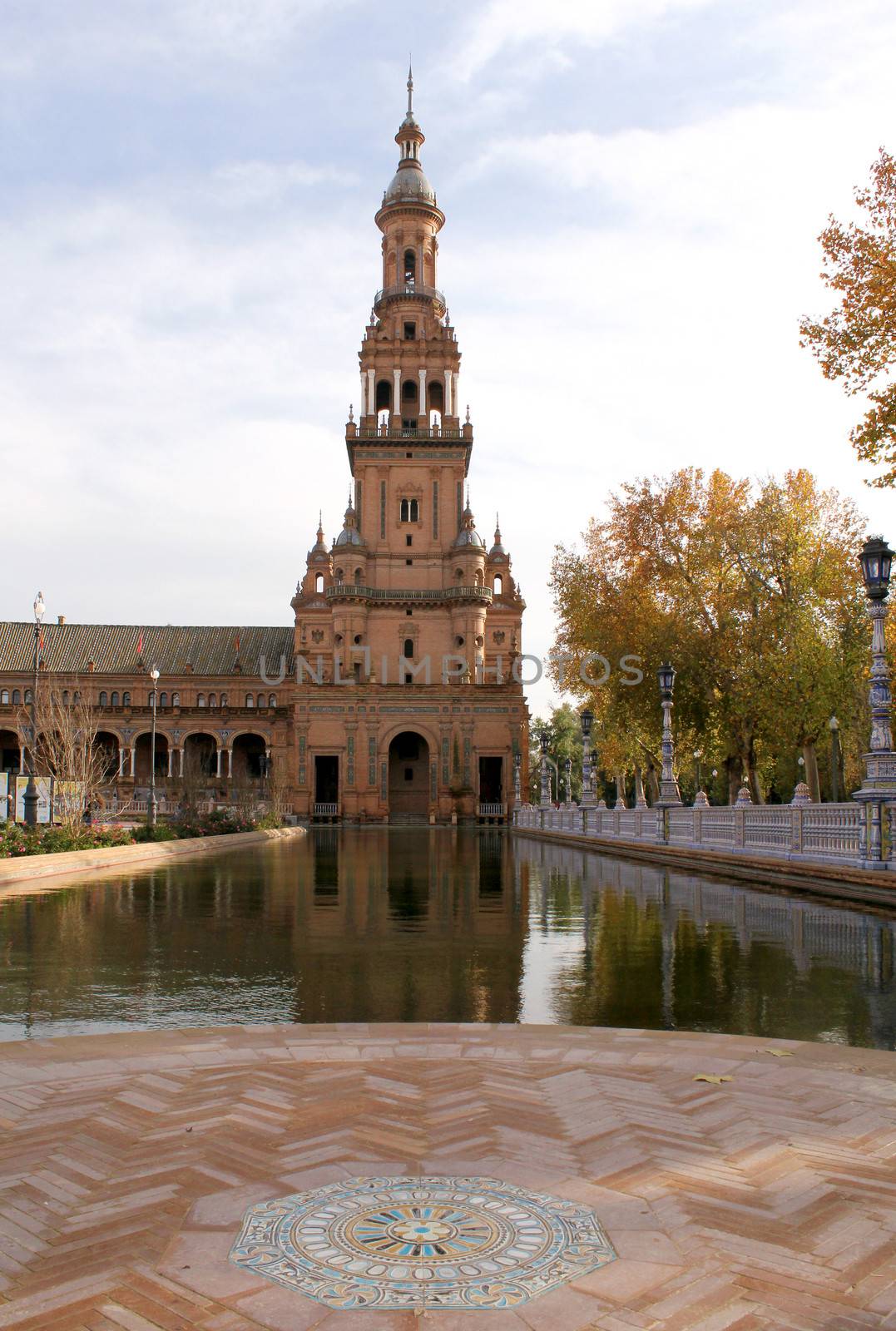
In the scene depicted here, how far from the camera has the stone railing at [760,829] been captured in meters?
17.4

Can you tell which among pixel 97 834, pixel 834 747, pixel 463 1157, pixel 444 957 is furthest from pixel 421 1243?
pixel 834 747

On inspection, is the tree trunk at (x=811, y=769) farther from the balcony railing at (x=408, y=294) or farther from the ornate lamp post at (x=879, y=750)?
the balcony railing at (x=408, y=294)

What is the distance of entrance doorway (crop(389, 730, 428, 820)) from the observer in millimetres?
71062

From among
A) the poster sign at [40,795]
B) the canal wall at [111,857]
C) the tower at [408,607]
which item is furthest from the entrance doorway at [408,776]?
the poster sign at [40,795]

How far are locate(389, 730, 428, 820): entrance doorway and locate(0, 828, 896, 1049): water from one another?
53.0m

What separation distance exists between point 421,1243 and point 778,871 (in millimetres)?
17037

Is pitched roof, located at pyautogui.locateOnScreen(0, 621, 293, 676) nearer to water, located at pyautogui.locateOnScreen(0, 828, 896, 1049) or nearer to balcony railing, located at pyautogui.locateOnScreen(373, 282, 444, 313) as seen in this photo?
balcony railing, located at pyautogui.locateOnScreen(373, 282, 444, 313)

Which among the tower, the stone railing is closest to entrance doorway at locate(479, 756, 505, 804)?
the tower

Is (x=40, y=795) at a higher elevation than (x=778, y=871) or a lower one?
higher

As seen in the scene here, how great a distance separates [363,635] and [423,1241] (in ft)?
224

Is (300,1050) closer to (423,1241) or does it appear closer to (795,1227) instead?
(423,1241)

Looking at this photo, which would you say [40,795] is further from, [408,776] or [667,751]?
[408,776]

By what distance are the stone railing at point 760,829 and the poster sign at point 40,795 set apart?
644 inches

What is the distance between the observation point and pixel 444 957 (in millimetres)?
9531
